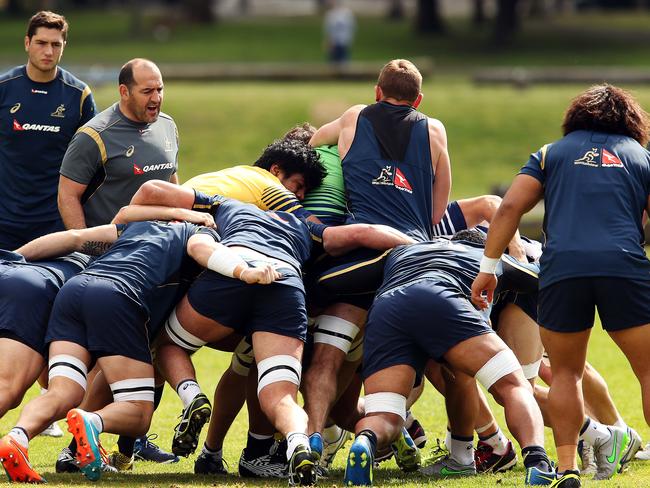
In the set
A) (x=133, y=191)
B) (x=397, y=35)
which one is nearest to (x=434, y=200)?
(x=133, y=191)

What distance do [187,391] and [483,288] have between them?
1813 millimetres

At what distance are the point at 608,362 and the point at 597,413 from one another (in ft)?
13.8

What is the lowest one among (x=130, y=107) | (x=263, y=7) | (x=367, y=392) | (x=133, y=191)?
(x=263, y=7)

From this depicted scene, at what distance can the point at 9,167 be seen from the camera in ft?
32.6

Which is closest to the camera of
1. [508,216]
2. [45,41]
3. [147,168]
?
[508,216]

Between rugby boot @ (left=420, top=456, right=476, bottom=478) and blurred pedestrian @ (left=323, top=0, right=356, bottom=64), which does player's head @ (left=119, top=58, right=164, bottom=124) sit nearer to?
rugby boot @ (left=420, top=456, right=476, bottom=478)

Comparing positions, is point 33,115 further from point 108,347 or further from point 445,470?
point 445,470

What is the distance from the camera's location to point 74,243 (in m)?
8.13

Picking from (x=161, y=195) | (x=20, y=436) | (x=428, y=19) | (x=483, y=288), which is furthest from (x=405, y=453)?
(x=428, y=19)

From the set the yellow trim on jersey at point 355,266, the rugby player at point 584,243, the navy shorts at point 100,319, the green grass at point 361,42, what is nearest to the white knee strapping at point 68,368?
the navy shorts at point 100,319

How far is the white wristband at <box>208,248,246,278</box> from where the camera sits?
24.0 feet

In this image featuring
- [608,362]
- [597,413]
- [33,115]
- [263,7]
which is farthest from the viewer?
[263,7]

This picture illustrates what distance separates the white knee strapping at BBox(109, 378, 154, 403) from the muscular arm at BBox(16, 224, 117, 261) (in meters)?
1.04

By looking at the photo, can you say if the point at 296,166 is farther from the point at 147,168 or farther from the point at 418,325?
the point at 418,325
